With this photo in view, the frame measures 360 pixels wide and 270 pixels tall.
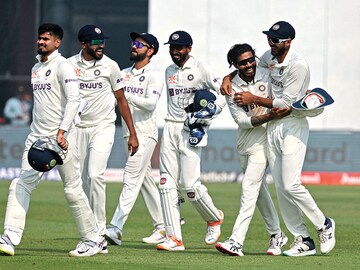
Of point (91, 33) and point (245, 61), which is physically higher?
point (91, 33)

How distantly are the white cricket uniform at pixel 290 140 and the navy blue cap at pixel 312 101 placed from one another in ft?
0.28

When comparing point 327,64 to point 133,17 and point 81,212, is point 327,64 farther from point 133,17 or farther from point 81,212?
point 81,212

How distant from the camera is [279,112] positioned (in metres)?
10.7

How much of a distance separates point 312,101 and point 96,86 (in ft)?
8.25

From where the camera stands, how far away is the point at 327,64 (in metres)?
32.7

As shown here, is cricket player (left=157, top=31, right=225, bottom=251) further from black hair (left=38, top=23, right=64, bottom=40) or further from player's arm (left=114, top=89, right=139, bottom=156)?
black hair (left=38, top=23, right=64, bottom=40)

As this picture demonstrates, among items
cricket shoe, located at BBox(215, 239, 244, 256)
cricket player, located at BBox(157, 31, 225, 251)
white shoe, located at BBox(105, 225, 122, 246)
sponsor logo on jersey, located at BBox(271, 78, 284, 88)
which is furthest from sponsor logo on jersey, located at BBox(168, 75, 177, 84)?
cricket shoe, located at BBox(215, 239, 244, 256)

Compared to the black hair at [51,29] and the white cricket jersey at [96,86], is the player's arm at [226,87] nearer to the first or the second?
the white cricket jersey at [96,86]

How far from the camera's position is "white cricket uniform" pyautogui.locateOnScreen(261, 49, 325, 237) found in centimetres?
1075

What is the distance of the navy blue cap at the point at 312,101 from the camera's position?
35.0 feet

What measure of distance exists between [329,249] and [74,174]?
261cm

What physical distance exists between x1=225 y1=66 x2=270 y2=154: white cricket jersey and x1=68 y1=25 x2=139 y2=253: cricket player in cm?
120

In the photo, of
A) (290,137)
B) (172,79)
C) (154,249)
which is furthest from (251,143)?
(154,249)

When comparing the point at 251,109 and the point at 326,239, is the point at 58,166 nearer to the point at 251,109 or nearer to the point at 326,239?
the point at 251,109
